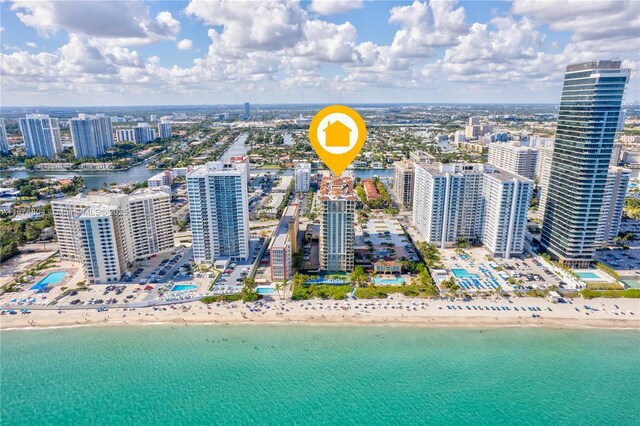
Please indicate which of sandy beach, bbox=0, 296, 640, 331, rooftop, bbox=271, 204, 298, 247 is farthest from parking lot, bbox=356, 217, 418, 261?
sandy beach, bbox=0, 296, 640, 331

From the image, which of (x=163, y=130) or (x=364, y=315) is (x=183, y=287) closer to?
(x=364, y=315)

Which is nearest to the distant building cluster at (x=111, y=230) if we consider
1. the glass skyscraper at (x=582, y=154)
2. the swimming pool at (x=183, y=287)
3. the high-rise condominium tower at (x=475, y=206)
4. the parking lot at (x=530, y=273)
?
the swimming pool at (x=183, y=287)

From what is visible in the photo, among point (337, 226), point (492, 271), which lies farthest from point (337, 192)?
point (492, 271)

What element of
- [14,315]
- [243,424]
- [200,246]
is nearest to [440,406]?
[243,424]

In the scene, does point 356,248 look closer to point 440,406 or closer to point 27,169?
point 440,406

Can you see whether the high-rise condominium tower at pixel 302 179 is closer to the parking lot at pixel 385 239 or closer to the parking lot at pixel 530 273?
the parking lot at pixel 385 239

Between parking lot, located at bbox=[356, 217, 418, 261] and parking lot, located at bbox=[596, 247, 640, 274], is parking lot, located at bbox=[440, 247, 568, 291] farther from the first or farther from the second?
parking lot, located at bbox=[596, 247, 640, 274]
